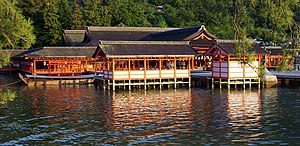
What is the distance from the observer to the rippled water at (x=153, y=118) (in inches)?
648

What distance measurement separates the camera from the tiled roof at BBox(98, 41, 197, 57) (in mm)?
34781

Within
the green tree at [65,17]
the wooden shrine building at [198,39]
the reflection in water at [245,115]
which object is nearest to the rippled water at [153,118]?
the reflection in water at [245,115]

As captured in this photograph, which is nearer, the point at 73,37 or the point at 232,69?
the point at 232,69

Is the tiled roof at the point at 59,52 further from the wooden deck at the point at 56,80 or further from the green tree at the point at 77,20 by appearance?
the green tree at the point at 77,20

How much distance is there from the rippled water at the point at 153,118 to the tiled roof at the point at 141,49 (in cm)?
417

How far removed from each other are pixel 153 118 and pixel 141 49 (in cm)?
1580

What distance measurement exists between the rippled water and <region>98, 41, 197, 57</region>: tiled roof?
417 centimetres

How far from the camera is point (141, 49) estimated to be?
119ft

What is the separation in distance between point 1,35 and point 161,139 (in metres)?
8.20

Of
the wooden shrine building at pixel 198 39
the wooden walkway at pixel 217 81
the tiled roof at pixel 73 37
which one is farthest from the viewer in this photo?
the tiled roof at pixel 73 37

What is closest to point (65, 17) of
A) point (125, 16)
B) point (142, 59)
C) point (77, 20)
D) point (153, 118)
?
point (77, 20)

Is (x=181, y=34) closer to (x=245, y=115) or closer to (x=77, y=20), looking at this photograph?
(x=77, y=20)

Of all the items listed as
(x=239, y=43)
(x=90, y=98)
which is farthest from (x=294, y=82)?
(x=239, y=43)

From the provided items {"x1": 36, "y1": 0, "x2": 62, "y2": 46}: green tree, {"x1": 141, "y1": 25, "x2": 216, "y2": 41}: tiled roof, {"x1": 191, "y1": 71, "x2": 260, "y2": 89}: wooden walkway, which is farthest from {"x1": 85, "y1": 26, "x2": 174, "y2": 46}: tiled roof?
{"x1": 191, "y1": 71, "x2": 260, "y2": 89}: wooden walkway
